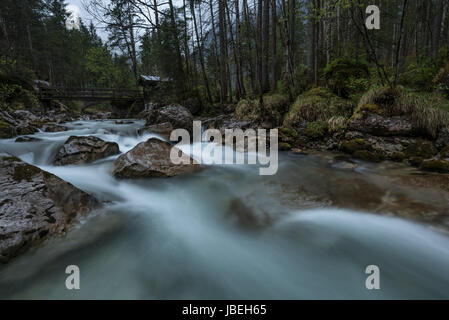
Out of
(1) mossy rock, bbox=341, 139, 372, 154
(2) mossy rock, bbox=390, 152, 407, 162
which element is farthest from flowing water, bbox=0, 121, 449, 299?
(1) mossy rock, bbox=341, 139, 372, 154

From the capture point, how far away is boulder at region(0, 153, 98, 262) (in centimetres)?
241

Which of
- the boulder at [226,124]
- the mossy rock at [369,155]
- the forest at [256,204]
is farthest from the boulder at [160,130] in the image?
the mossy rock at [369,155]

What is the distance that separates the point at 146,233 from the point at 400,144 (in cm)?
700

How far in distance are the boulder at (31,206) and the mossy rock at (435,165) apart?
7076 mm

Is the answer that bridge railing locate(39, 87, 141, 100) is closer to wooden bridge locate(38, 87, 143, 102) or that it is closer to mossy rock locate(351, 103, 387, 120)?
wooden bridge locate(38, 87, 143, 102)

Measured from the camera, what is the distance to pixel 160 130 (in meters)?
9.61

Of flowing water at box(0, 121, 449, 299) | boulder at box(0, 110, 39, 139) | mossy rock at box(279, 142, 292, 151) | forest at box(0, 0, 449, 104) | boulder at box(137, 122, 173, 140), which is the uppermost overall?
forest at box(0, 0, 449, 104)

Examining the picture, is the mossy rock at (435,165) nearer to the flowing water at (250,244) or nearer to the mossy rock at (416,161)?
the mossy rock at (416,161)

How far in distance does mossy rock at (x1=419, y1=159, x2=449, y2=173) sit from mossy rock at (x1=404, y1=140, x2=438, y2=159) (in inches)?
22.1

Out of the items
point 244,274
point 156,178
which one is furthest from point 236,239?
point 156,178

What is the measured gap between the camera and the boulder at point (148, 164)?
5.07 metres

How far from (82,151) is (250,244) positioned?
549 cm

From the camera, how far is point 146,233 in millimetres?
3158
